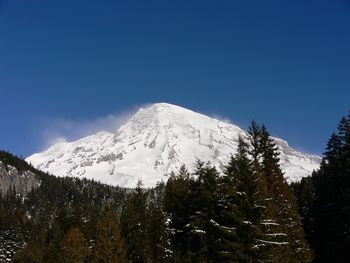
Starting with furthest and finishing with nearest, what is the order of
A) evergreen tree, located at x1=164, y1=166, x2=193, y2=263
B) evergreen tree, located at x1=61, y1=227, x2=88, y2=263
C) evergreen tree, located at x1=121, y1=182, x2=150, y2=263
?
evergreen tree, located at x1=61, y1=227, x2=88, y2=263 < evergreen tree, located at x1=121, y1=182, x2=150, y2=263 < evergreen tree, located at x1=164, y1=166, x2=193, y2=263

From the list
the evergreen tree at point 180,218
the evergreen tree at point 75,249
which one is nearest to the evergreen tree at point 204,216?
the evergreen tree at point 180,218

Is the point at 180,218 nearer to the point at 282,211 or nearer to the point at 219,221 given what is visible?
the point at 219,221

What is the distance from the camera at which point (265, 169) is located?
46.6m

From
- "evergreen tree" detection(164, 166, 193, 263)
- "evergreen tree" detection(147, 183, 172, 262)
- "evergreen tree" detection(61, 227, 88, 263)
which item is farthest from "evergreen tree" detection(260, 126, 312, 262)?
"evergreen tree" detection(61, 227, 88, 263)

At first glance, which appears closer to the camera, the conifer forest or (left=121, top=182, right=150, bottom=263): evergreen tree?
the conifer forest

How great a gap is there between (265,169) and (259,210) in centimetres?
1398

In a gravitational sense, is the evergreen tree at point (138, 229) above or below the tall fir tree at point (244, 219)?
above

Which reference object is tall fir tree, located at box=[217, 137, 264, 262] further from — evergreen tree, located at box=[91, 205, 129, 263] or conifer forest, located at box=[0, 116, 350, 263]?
evergreen tree, located at box=[91, 205, 129, 263]

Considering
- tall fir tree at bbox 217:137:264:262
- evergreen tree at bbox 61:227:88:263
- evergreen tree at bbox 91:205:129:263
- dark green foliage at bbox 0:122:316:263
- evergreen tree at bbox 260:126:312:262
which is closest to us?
tall fir tree at bbox 217:137:264:262

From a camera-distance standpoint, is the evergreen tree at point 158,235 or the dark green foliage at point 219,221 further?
the evergreen tree at point 158,235

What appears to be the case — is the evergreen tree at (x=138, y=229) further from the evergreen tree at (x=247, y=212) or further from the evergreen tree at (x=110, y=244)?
the evergreen tree at (x=247, y=212)

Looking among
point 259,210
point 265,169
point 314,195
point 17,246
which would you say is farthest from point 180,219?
point 17,246

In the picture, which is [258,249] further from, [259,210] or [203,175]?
[203,175]

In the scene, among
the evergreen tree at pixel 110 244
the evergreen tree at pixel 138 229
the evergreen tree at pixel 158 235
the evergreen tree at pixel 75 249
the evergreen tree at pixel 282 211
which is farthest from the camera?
the evergreen tree at pixel 75 249
